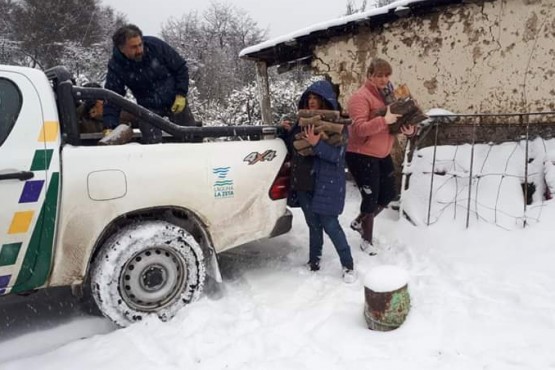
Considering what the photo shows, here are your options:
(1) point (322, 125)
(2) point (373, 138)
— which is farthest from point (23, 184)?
(2) point (373, 138)

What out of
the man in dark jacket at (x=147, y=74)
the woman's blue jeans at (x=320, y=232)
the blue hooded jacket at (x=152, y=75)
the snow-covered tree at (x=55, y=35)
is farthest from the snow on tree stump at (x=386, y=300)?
the snow-covered tree at (x=55, y=35)

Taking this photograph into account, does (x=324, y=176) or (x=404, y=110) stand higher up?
(x=404, y=110)

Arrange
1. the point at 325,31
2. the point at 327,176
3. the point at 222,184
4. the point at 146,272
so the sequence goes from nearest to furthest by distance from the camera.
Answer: the point at 146,272
the point at 222,184
the point at 327,176
the point at 325,31

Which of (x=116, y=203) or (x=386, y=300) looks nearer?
(x=386, y=300)

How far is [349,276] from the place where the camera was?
3666 mm

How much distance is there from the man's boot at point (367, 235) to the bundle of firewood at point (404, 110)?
0.87 metres

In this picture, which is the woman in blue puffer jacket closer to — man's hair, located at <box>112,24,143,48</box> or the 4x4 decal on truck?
the 4x4 decal on truck

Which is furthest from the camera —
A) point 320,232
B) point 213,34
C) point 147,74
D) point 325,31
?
point 213,34

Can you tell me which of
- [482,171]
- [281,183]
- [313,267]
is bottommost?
[313,267]

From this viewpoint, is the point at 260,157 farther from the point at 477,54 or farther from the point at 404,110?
the point at 477,54

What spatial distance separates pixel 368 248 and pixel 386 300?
60.5 inches

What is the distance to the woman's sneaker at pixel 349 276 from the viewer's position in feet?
12.0

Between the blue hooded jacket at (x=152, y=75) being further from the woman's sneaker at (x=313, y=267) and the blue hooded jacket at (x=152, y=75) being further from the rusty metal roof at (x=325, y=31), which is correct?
the rusty metal roof at (x=325, y=31)

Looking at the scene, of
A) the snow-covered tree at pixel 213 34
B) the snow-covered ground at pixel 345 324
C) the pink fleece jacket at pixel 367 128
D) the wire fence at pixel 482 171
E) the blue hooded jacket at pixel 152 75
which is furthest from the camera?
the snow-covered tree at pixel 213 34
